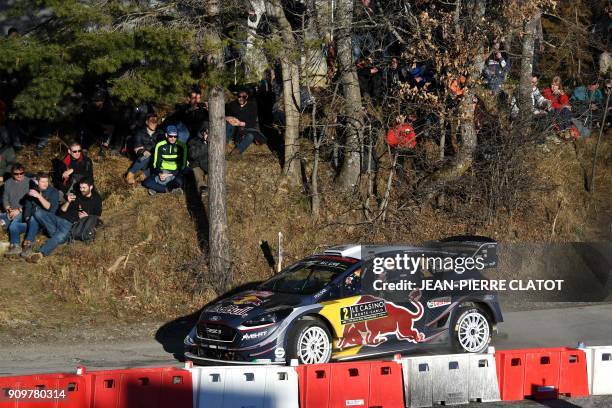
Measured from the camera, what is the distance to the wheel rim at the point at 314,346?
1278cm

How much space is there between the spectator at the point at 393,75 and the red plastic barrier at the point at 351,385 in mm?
10623

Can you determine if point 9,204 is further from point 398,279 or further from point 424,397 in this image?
point 424,397

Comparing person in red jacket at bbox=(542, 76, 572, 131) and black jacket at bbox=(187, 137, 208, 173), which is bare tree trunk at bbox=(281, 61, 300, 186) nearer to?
black jacket at bbox=(187, 137, 208, 173)

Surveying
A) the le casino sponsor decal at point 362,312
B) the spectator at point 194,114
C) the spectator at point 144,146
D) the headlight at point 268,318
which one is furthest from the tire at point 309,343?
the spectator at point 194,114

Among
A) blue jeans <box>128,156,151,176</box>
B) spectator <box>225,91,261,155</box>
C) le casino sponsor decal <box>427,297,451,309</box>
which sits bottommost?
le casino sponsor decal <box>427,297,451,309</box>

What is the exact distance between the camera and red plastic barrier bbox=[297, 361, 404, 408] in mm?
10953

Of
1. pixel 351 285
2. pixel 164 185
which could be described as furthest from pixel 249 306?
pixel 164 185

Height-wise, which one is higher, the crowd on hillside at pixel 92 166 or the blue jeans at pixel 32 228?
the crowd on hillside at pixel 92 166

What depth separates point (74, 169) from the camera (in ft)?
61.6

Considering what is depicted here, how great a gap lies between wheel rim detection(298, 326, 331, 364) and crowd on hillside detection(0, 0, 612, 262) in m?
6.81

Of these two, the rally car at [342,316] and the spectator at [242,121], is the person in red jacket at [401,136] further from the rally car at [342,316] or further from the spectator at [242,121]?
the rally car at [342,316]

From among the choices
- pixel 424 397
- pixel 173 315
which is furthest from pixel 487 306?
pixel 173 315

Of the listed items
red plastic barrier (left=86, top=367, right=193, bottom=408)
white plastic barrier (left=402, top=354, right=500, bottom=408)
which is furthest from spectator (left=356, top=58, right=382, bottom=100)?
red plastic barrier (left=86, top=367, right=193, bottom=408)

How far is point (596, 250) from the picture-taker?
2045 cm
